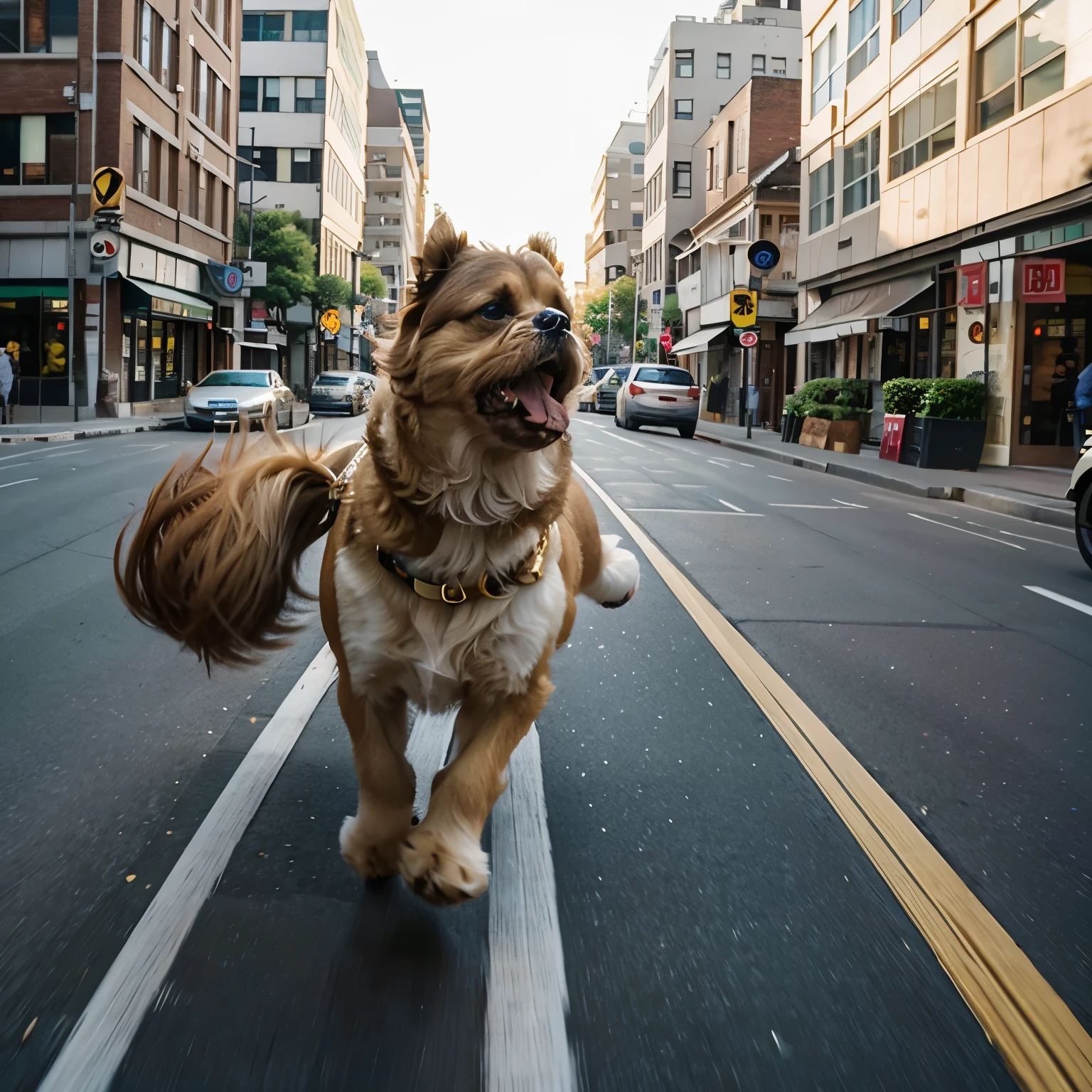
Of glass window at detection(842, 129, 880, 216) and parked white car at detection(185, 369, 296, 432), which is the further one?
glass window at detection(842, 129, 880, 216)

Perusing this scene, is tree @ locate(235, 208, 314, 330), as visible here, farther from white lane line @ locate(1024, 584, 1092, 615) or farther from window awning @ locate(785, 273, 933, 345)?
white lane line @ locate(1024, 584, 1092, 615)

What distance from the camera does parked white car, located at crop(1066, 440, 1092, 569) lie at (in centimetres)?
941

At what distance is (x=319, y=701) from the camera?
16.3ft

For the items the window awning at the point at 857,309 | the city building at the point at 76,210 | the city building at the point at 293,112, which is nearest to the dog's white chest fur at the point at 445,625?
the window awning at the point at 857,309

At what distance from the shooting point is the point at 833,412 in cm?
2673

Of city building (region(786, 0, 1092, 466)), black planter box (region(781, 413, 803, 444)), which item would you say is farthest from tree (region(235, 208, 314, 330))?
black planter box (region(781, 413, 803, 444))

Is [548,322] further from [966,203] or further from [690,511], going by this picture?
[966,203]

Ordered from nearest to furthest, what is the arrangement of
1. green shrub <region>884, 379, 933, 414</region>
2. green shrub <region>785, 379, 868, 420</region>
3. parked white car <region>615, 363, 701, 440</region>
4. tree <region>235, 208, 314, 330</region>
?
green shrub <region>884, 379, 933, 414</region>
green shrub <region>785, 379, 868, 420</region>
parked white car <region>615, 363, 701, 440</region>
tree <region>235, 208, 314, 330</region>

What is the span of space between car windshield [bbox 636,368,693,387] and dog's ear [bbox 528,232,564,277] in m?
30.3

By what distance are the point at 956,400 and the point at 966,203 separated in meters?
5.26

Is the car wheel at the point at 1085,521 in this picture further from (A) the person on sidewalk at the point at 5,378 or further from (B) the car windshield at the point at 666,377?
(A) the person on sidewalk at the point at 5,378

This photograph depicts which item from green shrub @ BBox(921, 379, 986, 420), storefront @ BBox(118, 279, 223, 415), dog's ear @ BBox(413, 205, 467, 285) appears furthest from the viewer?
storefront @ BBox(118, 279, 223, 415)

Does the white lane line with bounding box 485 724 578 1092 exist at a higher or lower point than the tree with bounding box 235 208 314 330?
lower

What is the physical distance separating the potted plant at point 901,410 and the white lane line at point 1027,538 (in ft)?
28.4
